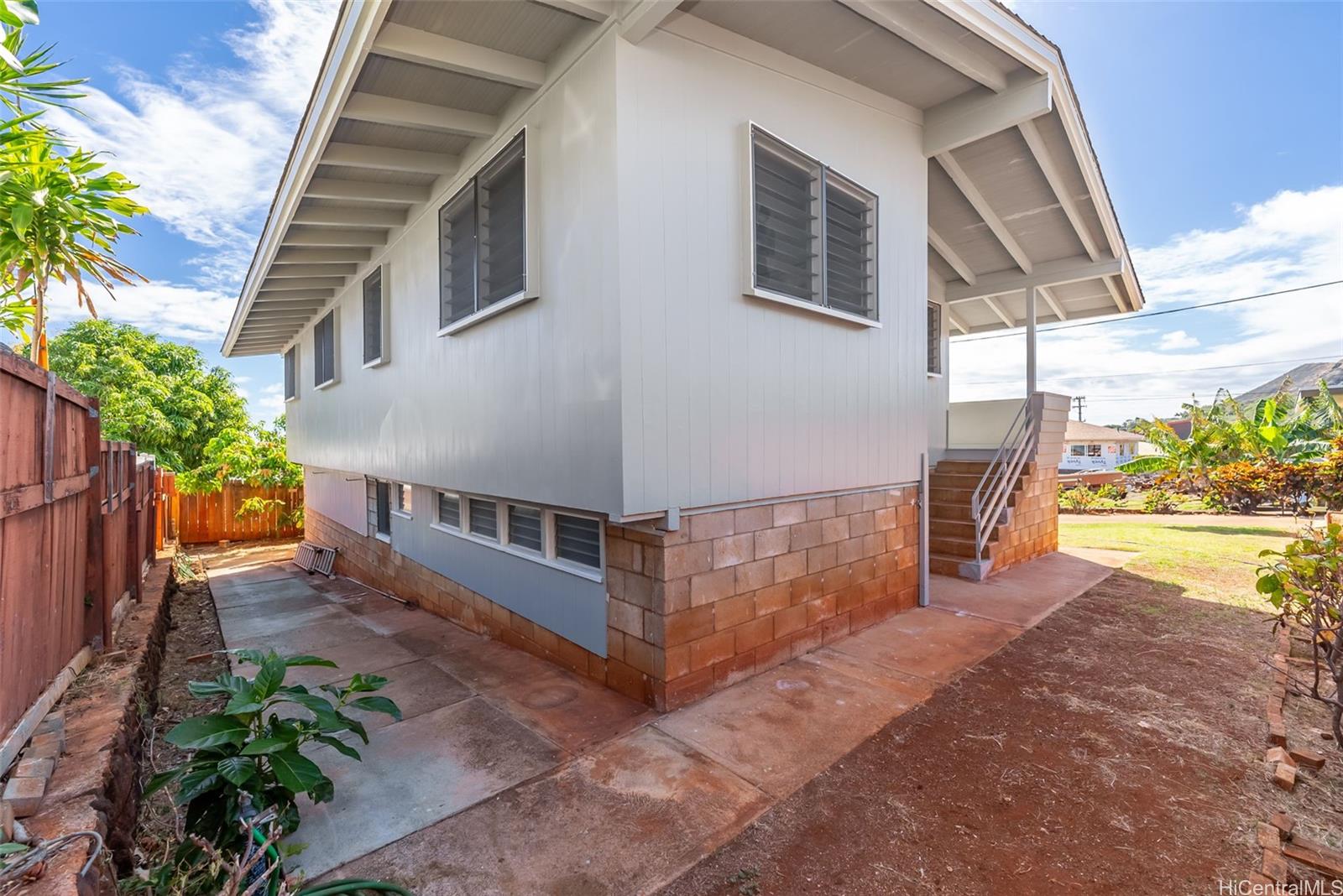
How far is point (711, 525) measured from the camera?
4.04 m

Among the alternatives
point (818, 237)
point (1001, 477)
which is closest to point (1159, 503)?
point (1001, 477)

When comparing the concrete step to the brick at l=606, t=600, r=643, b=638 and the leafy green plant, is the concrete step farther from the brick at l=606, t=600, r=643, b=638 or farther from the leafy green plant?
the leafy green plant

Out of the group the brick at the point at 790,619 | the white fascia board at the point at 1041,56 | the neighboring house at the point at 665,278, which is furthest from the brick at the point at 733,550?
the white fascia board at the point at 1041,56

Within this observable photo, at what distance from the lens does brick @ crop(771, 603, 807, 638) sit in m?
4.56

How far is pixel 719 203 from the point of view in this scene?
3.99 meters

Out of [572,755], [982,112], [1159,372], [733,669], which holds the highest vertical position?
[1159,372]

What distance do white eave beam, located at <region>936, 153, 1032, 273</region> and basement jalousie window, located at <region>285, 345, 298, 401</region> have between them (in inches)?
521

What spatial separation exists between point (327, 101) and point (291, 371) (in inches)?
444

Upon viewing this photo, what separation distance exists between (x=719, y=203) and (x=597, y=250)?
103 cm

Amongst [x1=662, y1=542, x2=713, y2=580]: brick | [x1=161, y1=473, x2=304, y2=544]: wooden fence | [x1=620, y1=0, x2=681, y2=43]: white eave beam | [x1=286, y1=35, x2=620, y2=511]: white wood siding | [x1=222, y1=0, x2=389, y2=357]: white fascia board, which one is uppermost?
[x1=620, y1=0, x2=681, y2=43]: white eave beam

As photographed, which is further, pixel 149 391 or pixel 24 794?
pixel 149 391

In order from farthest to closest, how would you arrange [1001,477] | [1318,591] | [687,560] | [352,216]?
[1001,477], [352,216], [687,560], [1318,591]

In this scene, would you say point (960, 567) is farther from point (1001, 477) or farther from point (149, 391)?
point (149, 391)

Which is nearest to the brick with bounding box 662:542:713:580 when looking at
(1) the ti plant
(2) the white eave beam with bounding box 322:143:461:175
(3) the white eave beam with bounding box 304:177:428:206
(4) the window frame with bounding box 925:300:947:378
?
(1) the ti plant
